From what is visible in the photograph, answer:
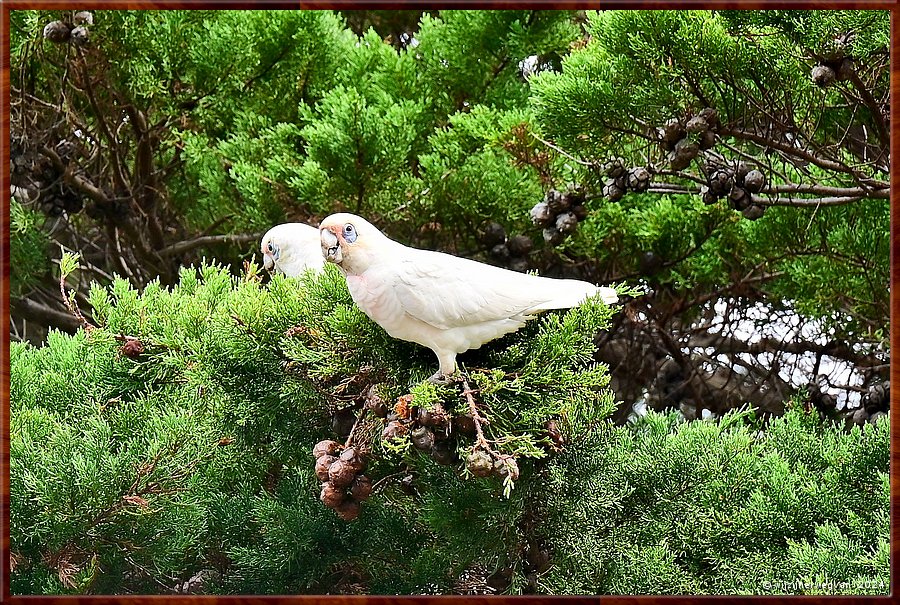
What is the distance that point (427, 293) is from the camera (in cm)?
50

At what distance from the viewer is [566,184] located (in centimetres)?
87

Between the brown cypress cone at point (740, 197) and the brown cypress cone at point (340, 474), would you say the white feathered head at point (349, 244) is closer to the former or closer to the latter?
the brown cypress cone at point (340, 474)

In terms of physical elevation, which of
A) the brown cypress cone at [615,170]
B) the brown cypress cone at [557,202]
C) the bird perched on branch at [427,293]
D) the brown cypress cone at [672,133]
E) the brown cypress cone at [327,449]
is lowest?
the brown cypress cone at [327,449]

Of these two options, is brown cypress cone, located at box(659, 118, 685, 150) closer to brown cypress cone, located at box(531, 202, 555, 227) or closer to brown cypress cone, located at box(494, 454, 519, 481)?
brown cypress cone, located at box(531, 202, 555, 227)

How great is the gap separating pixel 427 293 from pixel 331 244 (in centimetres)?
6

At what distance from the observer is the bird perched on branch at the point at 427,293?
0.50 m

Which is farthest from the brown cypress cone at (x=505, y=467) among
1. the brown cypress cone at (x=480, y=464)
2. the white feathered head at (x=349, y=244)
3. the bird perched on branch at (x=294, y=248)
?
the bird perched on branch at (x=294, y=248)

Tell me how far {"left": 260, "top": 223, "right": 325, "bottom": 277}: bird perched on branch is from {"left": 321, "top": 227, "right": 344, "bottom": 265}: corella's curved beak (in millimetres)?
171

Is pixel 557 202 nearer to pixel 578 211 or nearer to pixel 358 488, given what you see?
pixel 578 211

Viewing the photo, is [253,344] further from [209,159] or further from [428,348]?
[209,159]

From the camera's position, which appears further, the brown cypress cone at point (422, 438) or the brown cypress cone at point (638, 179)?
the brown cypress cone at point (638, 179)

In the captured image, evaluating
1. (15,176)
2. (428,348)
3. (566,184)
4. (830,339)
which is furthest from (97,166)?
(830,339)

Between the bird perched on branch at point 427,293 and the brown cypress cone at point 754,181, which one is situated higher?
the brown cypress cone at point 754,181

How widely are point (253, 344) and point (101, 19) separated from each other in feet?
1.75
